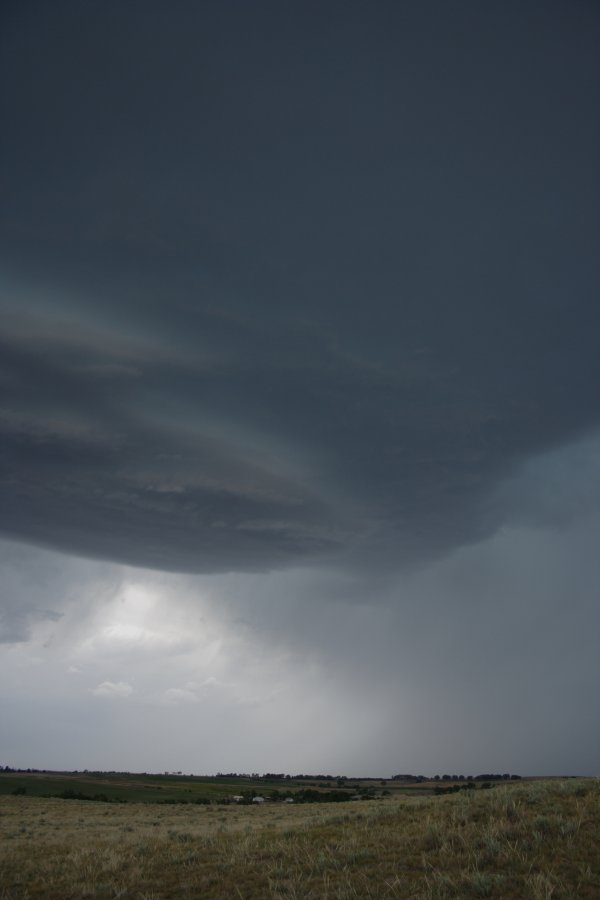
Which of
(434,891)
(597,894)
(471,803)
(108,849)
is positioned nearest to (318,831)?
Result: (471,803)

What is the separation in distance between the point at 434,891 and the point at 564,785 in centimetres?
1221

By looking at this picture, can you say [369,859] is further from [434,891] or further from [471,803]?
[471,803]

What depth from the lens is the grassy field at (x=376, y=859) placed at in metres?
12.2

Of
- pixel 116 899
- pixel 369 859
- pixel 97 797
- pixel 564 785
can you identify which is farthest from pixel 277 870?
pixel 97 797

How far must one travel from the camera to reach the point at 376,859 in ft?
48.5

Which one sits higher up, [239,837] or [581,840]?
[581,840]

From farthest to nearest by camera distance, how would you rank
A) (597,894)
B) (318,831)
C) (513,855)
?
1. (318,831)
2. (513,855)
3. (597,894)

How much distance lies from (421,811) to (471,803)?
1888mm

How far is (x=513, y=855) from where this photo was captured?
13.5m

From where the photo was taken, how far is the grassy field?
482 inches

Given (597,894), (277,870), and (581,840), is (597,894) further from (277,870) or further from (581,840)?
(277,870)

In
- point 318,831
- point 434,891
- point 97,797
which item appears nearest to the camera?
point 434,891

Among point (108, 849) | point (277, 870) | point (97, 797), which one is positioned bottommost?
point (97, 797)

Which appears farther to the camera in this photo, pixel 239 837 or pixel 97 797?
pixel 97 797
